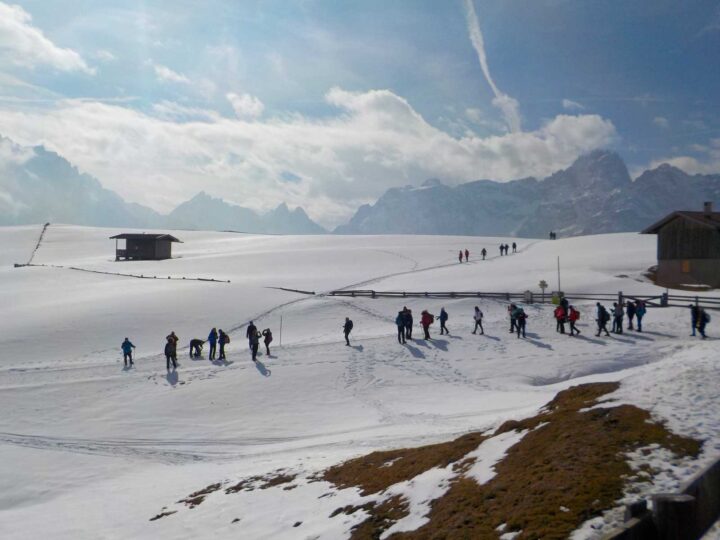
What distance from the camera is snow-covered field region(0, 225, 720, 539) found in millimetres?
11508

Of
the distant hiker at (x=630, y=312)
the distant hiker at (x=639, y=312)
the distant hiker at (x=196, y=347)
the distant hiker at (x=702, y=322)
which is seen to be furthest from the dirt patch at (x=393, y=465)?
the distant hiker at (x=630, y=312)

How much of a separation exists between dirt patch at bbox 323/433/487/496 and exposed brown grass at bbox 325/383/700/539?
0.15ft

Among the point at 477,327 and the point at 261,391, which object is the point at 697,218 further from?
the point at 261,391

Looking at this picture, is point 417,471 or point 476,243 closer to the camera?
point 417,471

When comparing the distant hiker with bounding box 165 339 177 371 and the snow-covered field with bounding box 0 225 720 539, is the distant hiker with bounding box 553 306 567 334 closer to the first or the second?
the snow-covered field with bounding box 0 225 720 539

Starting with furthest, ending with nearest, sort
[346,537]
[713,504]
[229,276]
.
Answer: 1. [229,276]
2. [346,537]
3. [713,504]

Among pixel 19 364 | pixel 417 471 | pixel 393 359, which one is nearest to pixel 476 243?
pixel 393 359

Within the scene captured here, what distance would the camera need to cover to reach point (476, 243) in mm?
90062

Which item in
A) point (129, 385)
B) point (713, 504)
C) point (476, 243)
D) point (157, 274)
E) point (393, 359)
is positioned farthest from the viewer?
point (476, 243)

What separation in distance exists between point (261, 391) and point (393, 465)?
10.9 metres

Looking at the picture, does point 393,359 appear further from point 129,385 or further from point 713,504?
point 713,504

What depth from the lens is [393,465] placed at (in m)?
11.8

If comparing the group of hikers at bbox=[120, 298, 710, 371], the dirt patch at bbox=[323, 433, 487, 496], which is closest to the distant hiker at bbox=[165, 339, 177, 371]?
the group of hikers at bbox=[120, 298, 710, 371]

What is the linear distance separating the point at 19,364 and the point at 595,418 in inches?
1018
